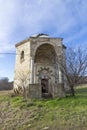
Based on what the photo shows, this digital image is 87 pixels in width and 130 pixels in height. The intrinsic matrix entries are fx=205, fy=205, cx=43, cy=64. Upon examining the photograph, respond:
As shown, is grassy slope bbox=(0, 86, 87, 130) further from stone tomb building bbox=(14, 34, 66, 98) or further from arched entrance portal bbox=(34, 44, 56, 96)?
arched entrance portal bbox=(34, 44, 56, 96)

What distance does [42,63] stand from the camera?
73.4 feet

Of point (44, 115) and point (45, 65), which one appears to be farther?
point (45, 65)

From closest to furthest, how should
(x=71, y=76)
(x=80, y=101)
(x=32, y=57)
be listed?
(x=80, y=101)
(x=71, y=76)
(x=32, y=57)

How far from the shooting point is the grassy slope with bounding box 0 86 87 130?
12586 mm

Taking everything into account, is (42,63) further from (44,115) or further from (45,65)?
(44,115)

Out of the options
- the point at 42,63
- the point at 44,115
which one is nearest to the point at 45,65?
the point at 42,63

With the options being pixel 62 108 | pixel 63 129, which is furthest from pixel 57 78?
pixel 63 129

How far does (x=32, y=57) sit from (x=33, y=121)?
30.0ft

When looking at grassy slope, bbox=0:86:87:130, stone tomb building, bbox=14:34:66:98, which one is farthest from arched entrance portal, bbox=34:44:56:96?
grassy slope, bbox=0:86:87:130

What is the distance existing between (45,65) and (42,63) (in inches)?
15.5

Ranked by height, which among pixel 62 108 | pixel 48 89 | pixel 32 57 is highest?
pixel 32 57

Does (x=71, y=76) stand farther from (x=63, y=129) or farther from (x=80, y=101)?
(x=63, y=129)

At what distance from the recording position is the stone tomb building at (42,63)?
2147cm

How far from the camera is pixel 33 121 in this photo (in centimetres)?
1342
